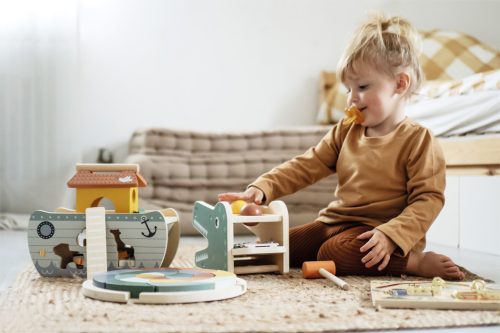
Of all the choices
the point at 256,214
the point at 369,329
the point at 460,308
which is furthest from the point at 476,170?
the point at 369,329

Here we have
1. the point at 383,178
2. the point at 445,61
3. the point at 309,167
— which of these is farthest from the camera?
the point at 445,61

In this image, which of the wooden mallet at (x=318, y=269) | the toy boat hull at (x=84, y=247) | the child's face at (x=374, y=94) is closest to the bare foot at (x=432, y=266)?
the wooden mallet at (x=318, y=269)

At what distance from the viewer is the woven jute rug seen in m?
0.82

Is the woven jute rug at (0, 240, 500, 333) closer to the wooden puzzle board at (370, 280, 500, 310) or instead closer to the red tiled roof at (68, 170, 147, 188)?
the wooden puzzle board at (370, 280, 500, 310)

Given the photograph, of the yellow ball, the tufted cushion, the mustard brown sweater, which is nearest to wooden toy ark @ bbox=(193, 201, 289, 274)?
the yellow ball

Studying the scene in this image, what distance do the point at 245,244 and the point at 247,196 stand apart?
0.46ft

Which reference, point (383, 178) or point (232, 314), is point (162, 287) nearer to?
point (232, 314)

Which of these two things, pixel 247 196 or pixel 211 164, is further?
pixel 211 164

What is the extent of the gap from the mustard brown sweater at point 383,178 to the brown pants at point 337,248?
22 mm

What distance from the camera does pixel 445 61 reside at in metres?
2.54

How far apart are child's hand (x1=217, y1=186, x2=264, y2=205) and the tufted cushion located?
0.77m

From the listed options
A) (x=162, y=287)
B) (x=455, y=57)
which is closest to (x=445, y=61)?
(x=455, y=57)

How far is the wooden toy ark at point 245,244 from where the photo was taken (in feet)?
4.08

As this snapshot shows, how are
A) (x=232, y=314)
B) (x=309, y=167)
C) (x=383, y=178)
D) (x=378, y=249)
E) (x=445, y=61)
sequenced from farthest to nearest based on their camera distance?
1. (x=445, y=61)
2. (x=309, y=167)
3. (x=383, y=178)
4. (x=378, y=249)
5. (x=232, y=314)
